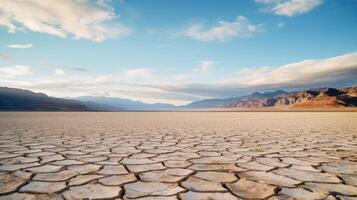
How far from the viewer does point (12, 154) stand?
271cm

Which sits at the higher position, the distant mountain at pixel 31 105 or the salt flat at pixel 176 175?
the distant mountain at pixel 31 105

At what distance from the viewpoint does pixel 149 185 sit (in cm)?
164

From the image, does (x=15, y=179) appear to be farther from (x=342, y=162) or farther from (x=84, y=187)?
(x=342, y=162)

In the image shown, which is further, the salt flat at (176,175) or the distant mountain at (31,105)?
the distant mountain at (31,105)

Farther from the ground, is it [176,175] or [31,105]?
[31,105]

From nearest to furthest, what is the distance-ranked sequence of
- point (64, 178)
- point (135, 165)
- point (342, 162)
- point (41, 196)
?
point (41, 196) → point (64, 178) → point (135, 165) → point (342, 162)

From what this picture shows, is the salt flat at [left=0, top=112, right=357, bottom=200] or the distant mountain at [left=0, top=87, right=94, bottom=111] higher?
the distant mountain at [left=0, top=87, right=94, bottom=111]

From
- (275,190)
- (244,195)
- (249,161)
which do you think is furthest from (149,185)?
(249,161)

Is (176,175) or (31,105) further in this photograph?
(31,105)

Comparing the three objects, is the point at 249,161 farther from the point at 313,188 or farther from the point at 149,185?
the point at 149,185

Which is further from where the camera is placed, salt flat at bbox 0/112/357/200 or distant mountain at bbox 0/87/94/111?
distant mountain at bbox 0/87/94/111

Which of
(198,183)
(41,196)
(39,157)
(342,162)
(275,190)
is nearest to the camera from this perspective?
(41,196)

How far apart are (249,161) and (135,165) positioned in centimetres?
104

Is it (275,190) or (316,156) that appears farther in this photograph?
(316,156)
